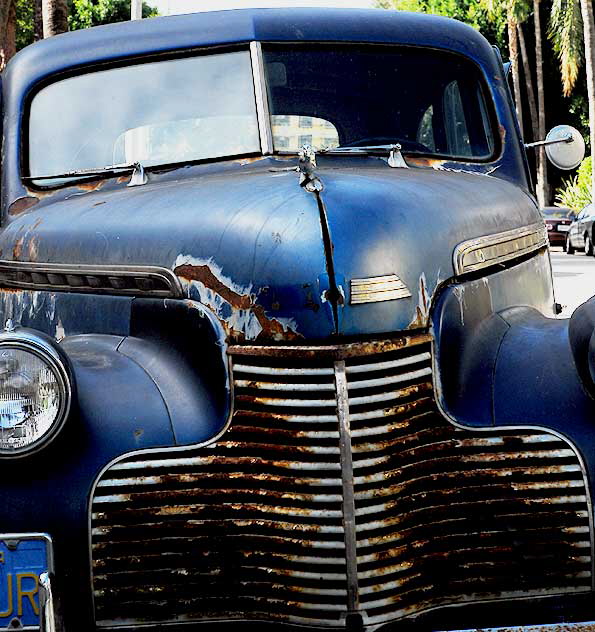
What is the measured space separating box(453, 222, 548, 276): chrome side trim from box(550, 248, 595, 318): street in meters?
5.55

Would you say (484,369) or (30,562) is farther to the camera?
(484,369)

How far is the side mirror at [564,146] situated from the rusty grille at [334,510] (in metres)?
2.34

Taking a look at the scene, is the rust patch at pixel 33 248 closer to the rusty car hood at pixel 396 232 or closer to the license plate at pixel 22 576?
the rusty car hood at pixel 396 232

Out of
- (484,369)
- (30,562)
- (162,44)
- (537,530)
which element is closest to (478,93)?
(162,44)

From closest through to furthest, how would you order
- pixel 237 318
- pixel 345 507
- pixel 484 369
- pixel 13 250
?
pixel 345 507
pixel 237 318
pixel 484 369
pixel 13 250

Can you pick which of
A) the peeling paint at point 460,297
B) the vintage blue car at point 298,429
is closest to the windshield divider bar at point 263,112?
the vintage blue car at point 298,429

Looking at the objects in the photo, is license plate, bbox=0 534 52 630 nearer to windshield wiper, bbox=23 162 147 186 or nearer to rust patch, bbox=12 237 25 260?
rust patch, bbox=12 237 25 260

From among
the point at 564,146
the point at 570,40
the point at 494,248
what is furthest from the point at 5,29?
the point at 570,40

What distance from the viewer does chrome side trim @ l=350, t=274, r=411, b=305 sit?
2.57 meters

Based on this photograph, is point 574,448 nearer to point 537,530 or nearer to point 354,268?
point 537,530

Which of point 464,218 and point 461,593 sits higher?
point 464,218

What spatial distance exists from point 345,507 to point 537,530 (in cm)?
47

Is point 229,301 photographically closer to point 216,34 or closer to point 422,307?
point 422,307

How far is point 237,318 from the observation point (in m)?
2.65
